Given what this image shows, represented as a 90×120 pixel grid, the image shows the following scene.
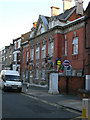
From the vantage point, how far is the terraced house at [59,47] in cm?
2205

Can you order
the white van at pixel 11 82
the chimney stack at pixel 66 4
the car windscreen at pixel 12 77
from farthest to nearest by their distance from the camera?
the chimney stack at pixel 66 4
the car windscreen at pixel 12 77
the white van at pixel 11 82

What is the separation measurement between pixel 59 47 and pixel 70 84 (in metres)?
8.57

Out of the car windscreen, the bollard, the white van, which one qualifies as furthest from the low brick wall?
the bollard

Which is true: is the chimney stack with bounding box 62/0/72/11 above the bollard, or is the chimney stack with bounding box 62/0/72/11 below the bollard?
above

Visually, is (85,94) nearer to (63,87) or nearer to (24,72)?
(63,87)

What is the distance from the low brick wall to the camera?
672 inches

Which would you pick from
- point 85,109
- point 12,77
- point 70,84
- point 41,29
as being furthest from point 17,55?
point 85,109

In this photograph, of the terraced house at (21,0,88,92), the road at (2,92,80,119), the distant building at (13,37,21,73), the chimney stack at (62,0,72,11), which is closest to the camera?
the road at (2,92,80,119)

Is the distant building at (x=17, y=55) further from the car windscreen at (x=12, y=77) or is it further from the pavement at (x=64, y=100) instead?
the pavement at (x=64, y=100)

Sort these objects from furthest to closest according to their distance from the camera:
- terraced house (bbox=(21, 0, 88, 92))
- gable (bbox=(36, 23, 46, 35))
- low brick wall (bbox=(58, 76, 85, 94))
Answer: gable (bbox=(36, 23, 46, 35)) → terraced house (bbox=(21, 0, 88, 92)) → low brick wall (bbox=(58, 76, 85, 94))

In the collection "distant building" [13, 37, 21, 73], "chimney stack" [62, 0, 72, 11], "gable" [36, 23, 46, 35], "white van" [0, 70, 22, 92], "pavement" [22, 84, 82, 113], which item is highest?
"chimney stack" [62, 0, 72, 11]

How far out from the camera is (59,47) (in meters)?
25.7

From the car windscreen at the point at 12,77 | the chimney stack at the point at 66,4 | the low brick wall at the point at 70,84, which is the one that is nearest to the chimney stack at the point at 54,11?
the chimney stack at the point at 66,4

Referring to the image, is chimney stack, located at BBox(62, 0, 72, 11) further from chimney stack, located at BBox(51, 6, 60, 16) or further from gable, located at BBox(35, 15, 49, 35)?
gable, located at BBox(35, 15, 49, 35)
